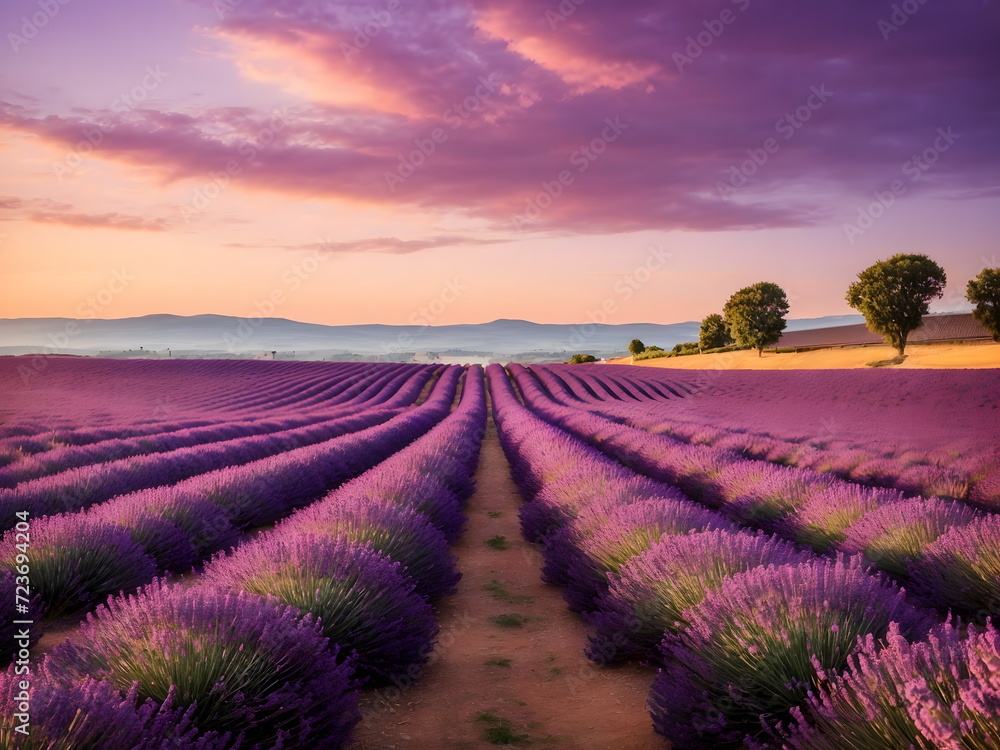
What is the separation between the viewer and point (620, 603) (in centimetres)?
348

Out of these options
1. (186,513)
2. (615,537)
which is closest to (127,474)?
(186,513)

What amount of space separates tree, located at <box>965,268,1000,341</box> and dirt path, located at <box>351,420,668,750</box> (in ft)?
167

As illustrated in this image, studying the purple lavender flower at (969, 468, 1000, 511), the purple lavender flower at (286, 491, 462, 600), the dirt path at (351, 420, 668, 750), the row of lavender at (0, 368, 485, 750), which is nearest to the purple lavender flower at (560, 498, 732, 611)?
the dirt path at (351, 420, 668, 750)

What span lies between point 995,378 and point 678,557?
18830 mm

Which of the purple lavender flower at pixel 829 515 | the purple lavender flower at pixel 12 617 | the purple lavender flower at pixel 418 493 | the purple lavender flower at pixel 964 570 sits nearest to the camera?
the purple lavender flower at pixel 12 617

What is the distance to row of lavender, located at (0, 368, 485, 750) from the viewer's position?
1806 mm

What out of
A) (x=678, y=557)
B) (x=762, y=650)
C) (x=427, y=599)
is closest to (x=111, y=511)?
(x=427, y=599)

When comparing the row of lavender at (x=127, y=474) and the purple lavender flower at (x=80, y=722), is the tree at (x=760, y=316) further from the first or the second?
the purple lavender flower at (x=80, y=722)

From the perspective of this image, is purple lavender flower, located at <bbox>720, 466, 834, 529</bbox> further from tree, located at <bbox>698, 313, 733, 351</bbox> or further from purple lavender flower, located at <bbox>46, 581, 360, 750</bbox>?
tree, located at <bbox>698, 313, 733, 351</bbox>

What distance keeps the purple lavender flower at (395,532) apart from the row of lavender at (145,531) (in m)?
1.11

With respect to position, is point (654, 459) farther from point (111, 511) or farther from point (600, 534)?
point (111, 511)

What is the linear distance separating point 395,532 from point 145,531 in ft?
7.20

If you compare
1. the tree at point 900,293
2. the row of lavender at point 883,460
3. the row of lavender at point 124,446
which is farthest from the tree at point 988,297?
the row of lavender at point 124,446

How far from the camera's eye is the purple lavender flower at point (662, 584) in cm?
323
